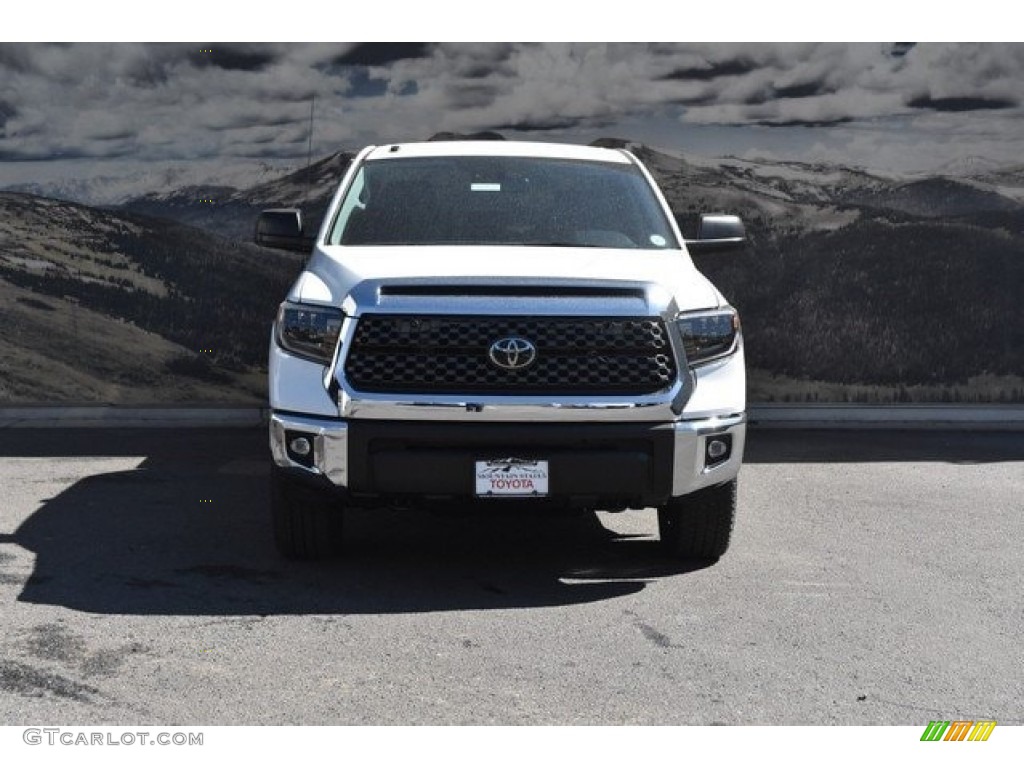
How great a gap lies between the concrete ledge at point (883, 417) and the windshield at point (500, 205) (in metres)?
4.78

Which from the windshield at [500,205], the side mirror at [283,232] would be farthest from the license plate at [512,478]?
the side mirror at [283,232]

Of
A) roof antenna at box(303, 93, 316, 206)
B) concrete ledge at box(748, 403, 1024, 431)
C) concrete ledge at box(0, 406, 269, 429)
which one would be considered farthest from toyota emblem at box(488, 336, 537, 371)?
roof antenna at box(303, 93, 316, 206)

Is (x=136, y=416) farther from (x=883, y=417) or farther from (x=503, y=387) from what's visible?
(x=503, y=387)

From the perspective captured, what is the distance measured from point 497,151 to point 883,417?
18.1 ft

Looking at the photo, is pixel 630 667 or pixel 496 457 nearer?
pixel 630 667

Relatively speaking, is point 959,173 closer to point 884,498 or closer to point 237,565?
point 884,498

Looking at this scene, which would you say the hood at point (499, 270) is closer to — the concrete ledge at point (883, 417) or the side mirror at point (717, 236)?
the side mirror at point (717, 236)

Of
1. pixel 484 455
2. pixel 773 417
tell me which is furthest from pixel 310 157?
pixel 484 455

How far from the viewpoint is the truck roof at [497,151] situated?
9102 millimetres

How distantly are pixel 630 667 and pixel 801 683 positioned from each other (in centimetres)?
59

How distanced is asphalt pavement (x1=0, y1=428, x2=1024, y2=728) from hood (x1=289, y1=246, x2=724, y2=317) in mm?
1263
